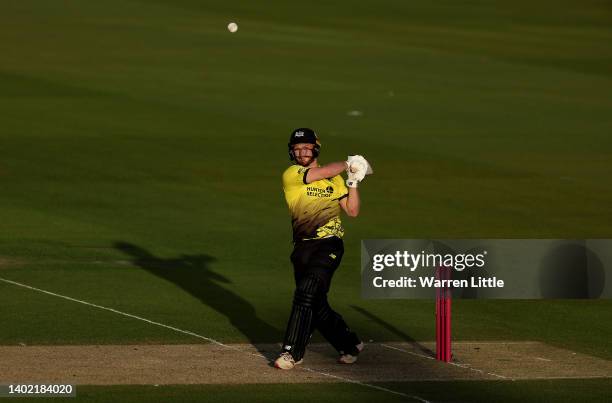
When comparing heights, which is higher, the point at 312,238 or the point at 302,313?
the point at 312,238

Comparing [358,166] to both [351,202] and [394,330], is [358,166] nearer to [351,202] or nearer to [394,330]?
[351,202]

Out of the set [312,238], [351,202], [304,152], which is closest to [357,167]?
[351,202]

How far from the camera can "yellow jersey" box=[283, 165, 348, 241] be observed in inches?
608

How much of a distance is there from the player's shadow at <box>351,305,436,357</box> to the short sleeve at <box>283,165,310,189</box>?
7.66 ft

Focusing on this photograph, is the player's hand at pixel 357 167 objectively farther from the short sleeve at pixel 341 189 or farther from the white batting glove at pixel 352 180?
the short sleeve at pixel 341 189

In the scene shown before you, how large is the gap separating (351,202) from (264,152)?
56.7ft

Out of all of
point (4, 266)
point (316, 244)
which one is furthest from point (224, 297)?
point (316, 244)

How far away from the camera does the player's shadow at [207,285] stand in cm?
1781

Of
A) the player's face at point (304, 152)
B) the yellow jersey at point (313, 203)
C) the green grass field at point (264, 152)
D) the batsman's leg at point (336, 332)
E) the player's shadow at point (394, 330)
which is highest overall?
the green grass field at point (264, 152)

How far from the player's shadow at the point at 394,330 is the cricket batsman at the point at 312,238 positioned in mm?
1332

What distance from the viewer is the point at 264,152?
3262cm

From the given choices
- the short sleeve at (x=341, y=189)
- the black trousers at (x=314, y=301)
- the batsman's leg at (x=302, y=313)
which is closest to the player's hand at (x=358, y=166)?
the short sleeve at (x=341, y=189)

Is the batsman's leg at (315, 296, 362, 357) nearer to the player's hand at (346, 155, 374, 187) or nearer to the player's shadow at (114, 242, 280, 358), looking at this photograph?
the player's shadow at (114, 242, 280, 358)

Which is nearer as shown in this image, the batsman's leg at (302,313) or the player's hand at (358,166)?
the player's hand at (358,166)
